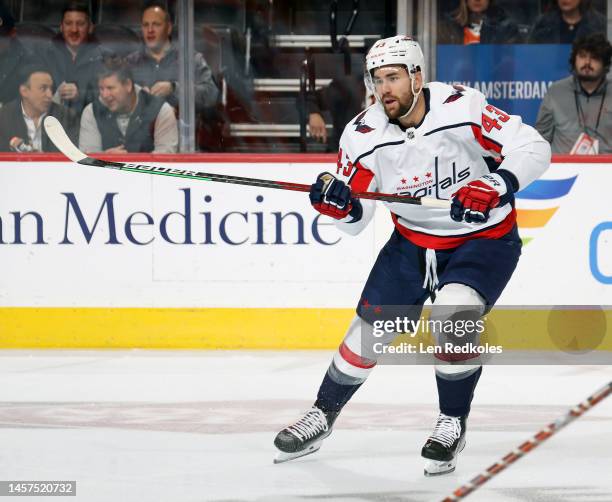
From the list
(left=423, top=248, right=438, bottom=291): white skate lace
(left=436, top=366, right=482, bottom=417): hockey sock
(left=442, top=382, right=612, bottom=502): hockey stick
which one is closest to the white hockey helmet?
(left=423, top=248, right=438, bottom=291): white skate lace

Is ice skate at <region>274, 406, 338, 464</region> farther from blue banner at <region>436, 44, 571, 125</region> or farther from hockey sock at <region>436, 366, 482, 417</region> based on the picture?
blue banner at <region>436, 44, 571, 125</region>

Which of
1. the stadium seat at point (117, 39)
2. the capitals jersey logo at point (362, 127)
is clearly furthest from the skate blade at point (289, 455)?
the stadium seat at point (117, 39)

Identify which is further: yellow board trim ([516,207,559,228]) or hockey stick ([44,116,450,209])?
yellow board trim ([516,207,559,228])

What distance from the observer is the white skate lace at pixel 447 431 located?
3234 millimetres

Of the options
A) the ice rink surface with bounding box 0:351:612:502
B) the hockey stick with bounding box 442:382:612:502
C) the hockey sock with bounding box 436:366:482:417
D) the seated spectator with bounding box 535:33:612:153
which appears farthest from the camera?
the seated spectator with bounding box 535:33:612:153

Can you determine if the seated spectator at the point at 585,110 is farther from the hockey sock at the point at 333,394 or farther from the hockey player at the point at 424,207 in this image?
the hockey sock at the point at 333,394

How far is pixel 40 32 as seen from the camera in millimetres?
5746

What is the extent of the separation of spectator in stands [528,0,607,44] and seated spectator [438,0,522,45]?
0.10m

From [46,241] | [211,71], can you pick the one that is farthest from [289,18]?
[46,241]

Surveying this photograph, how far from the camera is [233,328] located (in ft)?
17.4

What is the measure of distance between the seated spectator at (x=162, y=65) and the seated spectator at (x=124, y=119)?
40mm

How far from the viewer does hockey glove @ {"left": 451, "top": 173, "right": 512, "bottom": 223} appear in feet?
10.4

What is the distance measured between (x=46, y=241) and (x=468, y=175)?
95.4 inches

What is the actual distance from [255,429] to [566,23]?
8.97 feet
